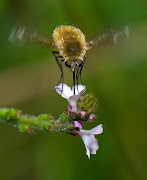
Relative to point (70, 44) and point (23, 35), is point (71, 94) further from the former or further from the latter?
point (23, 35)

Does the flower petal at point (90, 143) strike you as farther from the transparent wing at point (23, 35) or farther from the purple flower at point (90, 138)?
the transparent wing at point (23, 35)

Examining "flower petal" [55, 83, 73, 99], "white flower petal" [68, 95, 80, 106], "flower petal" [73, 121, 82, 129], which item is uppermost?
"flower petal" [55, 83, 73, 99]

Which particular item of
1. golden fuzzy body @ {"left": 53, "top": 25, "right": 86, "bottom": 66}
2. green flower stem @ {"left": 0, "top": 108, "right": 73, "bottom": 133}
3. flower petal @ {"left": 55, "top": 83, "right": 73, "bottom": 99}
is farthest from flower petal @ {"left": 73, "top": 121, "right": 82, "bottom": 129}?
golden fuzzy body @ {"left": 53, "top": 25, "right": 86, "bottom": 66}

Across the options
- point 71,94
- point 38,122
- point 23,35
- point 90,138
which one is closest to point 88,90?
point 71,94

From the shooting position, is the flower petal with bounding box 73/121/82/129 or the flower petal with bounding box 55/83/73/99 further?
the flower petal with bounding box 55/83/73/99

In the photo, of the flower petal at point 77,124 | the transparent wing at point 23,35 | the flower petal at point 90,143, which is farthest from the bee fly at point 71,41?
the flower petal at point 90,143

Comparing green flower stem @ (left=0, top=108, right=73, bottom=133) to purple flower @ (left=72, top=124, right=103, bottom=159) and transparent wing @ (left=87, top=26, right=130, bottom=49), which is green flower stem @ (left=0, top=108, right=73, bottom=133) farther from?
transparent wing @ (left=87, top=26, right=130, bottom=49)

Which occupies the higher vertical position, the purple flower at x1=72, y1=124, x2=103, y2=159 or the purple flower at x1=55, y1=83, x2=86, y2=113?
the purple flower at x1=55, y1=83, x2=86, y2=113
